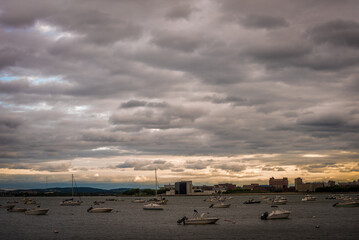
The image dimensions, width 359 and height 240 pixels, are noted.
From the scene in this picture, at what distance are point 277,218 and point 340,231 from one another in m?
26.7

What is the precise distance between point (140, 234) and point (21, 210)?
108846 millimetres

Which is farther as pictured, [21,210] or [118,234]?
[21,210]

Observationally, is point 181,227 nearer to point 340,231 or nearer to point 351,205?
point 340,231

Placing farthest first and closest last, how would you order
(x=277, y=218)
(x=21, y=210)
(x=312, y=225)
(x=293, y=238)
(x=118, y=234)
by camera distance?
(x=21, y=210) → (x=277, y=218) → (x=312, y=225) → (x=118, y=234) → (x=293, y=238)

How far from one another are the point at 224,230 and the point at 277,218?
2631 centimetres

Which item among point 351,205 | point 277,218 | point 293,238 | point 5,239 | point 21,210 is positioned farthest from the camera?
point 21,210

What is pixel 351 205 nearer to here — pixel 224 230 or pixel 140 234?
pixel 224 230

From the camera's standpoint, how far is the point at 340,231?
256 feet

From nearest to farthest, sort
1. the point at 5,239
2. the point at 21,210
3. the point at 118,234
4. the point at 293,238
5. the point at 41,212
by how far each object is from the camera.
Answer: the point at 293,238 → the point at 5,239 → the point at 118,234 → the point at 41,212 → the point at 21,210

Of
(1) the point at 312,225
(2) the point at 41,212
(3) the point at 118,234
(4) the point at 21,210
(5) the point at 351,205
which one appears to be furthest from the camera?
(4) the point at 21,210

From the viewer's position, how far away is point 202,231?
81.4 m

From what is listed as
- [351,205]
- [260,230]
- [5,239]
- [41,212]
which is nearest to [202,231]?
[260,230]

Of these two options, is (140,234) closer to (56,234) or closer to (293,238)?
(56,234)

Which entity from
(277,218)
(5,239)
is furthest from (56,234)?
(277,218)
